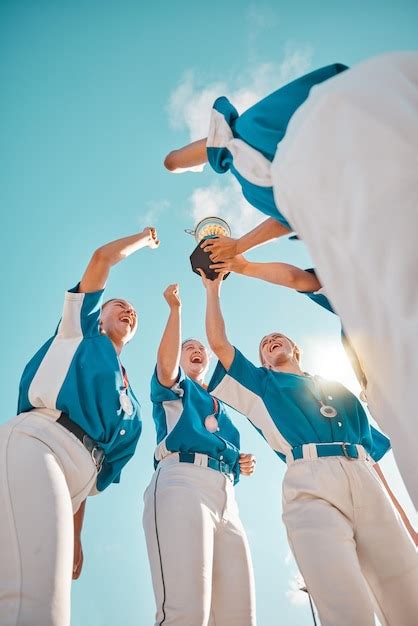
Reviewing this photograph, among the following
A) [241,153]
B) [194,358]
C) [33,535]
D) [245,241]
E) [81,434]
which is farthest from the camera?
[194,358]

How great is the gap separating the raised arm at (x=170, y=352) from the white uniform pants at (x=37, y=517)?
123 centimetres

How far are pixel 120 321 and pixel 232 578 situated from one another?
77.2 inches

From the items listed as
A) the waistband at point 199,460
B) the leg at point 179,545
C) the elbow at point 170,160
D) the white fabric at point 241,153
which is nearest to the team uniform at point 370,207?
the white fabric at point 241,153

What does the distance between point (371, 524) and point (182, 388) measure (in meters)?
1.79

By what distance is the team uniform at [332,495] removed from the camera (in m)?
2.47

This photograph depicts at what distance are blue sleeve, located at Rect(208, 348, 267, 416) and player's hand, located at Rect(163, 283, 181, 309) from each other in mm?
703

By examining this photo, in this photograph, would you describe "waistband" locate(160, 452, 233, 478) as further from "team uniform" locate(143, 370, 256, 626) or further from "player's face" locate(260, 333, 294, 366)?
"player's face" locate(260, 333, 294, 366)

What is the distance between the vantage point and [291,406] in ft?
10.9

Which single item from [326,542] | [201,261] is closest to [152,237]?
[201,261]

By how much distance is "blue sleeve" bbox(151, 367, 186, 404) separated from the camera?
384cm

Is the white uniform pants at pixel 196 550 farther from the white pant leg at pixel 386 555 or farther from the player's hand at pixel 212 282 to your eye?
the player's hand at pixel 212 282

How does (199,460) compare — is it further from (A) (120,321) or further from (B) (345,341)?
(B) (345,341)

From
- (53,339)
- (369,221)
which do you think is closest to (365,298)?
(369,221)

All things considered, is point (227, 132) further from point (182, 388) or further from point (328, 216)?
point (182, 388)
